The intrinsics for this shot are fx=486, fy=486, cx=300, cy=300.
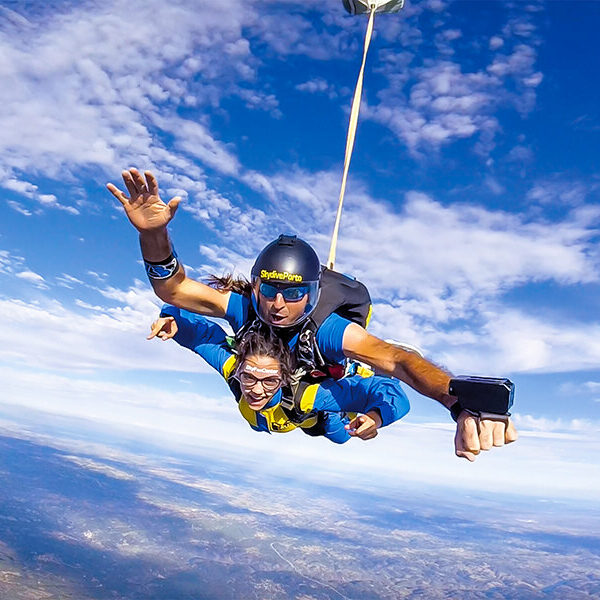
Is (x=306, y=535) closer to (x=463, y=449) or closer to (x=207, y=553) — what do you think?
(x=207, y=553)

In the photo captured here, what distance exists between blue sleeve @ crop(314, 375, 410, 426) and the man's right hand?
1809mm

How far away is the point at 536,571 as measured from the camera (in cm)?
16975

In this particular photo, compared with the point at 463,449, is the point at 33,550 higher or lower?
lower

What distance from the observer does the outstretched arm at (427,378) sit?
1805mm

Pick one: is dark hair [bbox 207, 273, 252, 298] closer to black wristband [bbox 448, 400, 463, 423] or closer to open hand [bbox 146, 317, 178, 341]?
open hand [bbox 146, 317, 178, 341]

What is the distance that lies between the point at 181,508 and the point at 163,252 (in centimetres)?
19438

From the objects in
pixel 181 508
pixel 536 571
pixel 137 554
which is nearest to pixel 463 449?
pixel 137 554

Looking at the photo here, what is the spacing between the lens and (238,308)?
3824mm

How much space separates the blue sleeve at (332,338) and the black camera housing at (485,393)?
1.53m

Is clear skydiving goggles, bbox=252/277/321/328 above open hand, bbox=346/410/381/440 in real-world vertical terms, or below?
above

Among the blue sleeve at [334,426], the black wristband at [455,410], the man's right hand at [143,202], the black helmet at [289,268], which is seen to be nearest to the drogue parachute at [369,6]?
the black helmet at [289,268]

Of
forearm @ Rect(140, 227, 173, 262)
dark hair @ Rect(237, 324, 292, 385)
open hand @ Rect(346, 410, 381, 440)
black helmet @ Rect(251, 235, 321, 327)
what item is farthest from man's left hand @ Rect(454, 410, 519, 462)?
forearm @ Rect(140, 227, 173, 262)

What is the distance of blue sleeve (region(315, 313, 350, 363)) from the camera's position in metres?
3.44

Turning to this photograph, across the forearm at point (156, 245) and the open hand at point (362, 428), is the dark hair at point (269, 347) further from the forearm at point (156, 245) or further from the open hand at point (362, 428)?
the forearm at point (156, 245)
